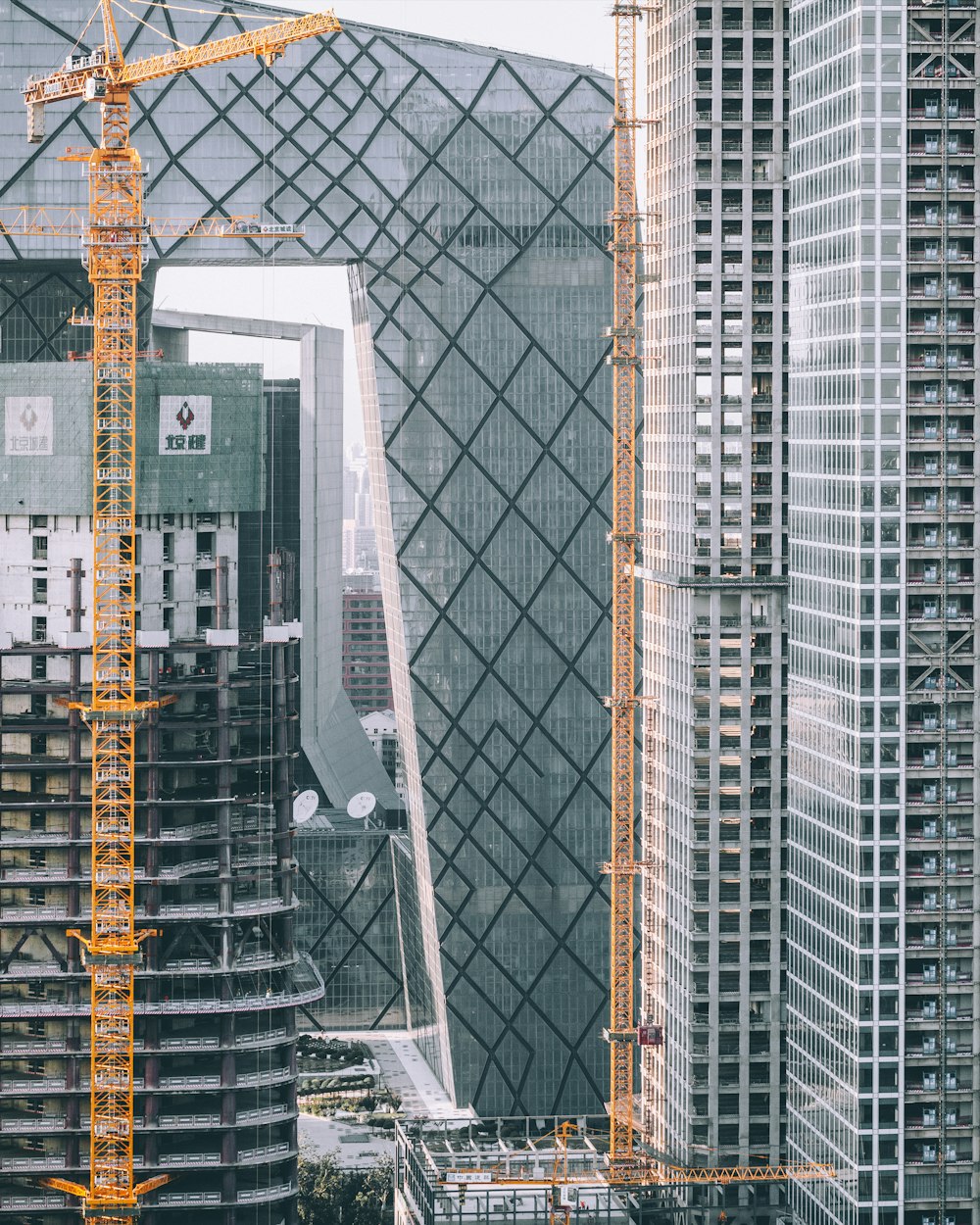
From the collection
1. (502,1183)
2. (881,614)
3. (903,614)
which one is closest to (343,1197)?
(502,1183)

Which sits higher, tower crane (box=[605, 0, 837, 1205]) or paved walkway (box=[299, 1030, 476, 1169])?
tower crane (box=[605, 0, 837, 1205])

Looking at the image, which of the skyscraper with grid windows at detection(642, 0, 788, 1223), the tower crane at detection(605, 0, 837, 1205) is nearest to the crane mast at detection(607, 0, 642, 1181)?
the tower crane at detection(605, 0, 837, 1205)

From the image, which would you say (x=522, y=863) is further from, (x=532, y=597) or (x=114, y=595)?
(x=114, y=595)

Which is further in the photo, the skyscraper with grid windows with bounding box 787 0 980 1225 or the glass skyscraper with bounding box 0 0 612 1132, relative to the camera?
the glass skyscraper with bounding box 0 0 612 1132

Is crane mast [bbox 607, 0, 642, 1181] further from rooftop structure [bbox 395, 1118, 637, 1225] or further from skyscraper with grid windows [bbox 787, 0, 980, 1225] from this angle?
skyscraper with grid windows [bbox 787, 0, 980, 1225]

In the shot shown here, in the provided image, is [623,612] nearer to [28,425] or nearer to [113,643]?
[113,643]

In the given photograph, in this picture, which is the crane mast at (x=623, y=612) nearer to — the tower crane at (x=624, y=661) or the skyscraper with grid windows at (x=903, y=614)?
the tower crane at (x=624, y=661)

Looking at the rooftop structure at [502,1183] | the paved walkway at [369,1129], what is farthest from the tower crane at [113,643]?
the paved walkway at [369,1129]
